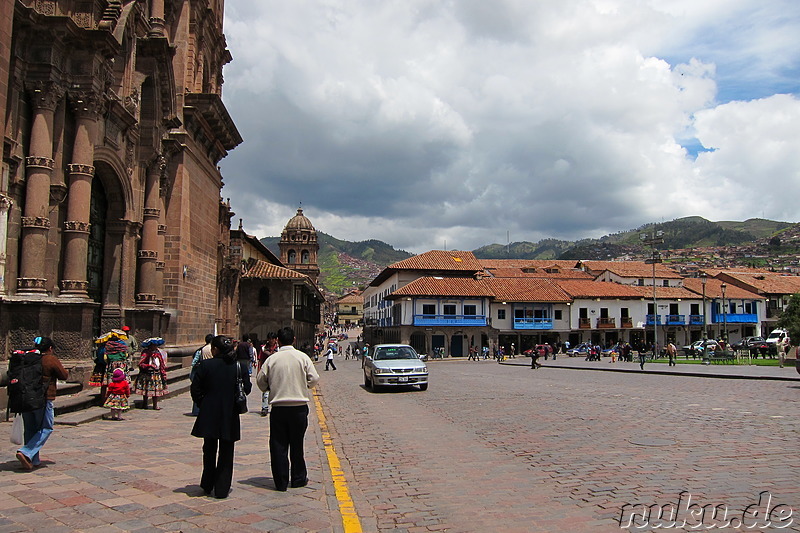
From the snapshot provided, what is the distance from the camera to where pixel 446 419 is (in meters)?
12.1

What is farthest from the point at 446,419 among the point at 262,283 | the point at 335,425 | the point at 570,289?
the point at 570,289

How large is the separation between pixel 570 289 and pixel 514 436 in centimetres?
5659

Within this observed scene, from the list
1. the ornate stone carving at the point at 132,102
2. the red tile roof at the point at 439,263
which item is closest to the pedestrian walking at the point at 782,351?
the ornate stone carving at the point at 132,102

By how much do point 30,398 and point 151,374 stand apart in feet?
20.3

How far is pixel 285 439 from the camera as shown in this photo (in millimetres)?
6445

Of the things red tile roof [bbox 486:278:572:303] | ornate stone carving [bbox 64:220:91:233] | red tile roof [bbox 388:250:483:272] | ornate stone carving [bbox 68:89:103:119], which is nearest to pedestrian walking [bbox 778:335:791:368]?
red tile roof [bbox 486:278:572:303]

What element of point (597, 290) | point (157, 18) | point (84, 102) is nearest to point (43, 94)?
point (84, 102)

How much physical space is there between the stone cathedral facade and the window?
19391 millimetres

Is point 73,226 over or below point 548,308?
over

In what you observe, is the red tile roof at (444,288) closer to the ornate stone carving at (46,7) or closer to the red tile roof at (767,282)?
the red tile roof at (767,282)

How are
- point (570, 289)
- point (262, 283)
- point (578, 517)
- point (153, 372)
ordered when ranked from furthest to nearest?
point (570, 289), point (262, 283), point (153, 372), point (578, 517)

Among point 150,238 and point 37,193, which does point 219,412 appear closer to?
point 37,193

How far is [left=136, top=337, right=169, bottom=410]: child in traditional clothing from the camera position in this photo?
12.8 meters

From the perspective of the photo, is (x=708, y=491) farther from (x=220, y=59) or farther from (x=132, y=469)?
(x=220, y=59)
